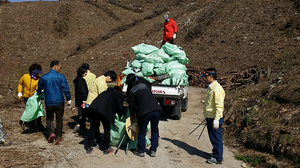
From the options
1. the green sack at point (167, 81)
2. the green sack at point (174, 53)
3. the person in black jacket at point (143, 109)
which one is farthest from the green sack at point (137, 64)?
the person in black jacket at point (143, 109)

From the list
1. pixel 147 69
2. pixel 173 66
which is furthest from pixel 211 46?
pixel 147 69

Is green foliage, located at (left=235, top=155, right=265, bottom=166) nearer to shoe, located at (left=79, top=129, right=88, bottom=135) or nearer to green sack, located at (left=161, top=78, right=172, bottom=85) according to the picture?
green sack, located at (left=161, top=78, right=172, bottom=85)

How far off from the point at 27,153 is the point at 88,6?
29461 millimetres

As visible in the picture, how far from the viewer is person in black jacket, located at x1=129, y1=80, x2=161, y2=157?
4.68 meters

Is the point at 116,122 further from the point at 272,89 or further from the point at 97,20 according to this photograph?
the point at 97,20

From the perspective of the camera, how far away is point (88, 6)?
3155cm

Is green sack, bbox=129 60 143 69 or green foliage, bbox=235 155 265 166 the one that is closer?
green foliage, bbox=235 155 265 166

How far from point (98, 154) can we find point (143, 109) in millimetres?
1333

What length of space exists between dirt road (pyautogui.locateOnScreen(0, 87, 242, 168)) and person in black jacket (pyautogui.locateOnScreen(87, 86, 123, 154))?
1.02 feet

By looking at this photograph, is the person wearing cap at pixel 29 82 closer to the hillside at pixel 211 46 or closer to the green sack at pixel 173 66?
the hillside at pixel 211 46

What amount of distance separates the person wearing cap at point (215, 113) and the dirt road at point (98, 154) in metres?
0.28

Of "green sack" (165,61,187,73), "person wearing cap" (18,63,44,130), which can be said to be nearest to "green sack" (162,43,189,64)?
"green sack" (165,61,187,73)

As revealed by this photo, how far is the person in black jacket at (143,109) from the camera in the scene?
15.4 ft

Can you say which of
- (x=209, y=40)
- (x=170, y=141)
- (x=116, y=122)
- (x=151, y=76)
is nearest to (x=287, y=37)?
(x=209, y=40)
